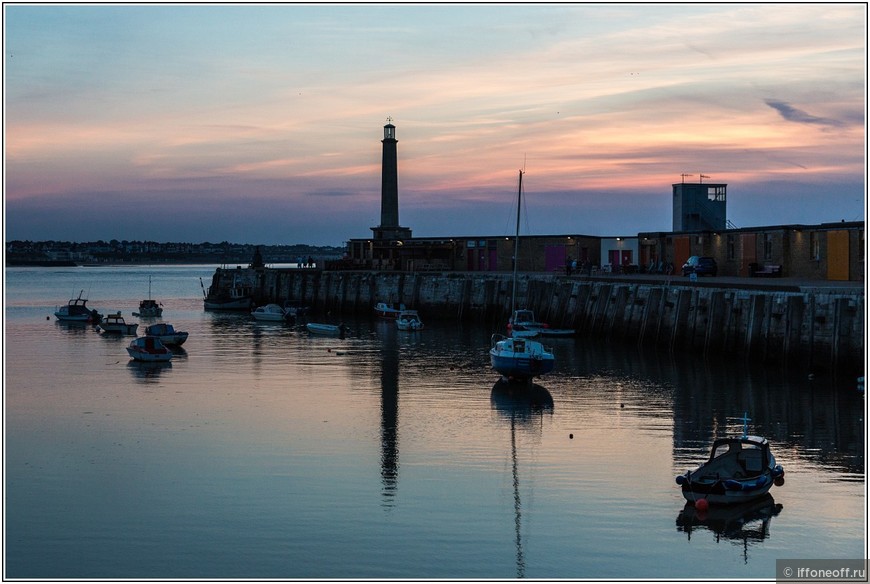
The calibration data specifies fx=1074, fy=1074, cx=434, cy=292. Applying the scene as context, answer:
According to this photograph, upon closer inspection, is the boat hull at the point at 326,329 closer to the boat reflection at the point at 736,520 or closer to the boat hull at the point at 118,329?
the boat hull at the point at 118,329

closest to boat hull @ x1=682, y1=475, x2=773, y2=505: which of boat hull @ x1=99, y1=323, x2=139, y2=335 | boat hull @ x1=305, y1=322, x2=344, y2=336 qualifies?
boat hull @ x1=305, y1=322, x2=344, y2=336

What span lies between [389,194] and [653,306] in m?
53.8

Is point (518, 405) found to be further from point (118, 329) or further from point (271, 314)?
point (271, 314)

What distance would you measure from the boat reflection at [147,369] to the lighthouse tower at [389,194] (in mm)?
56291

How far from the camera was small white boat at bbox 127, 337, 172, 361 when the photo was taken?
56750mm

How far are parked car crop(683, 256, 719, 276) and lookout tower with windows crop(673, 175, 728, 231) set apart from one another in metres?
20.5

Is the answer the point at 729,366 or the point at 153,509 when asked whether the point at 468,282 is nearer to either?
the point at 729,366

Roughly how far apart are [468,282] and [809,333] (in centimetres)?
4453

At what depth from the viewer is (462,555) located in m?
22.3

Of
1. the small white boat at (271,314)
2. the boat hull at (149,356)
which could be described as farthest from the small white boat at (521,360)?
the small white boat at (271,314)

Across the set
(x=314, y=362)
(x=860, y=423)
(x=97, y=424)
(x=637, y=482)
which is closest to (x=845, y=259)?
(x=860, y=423)

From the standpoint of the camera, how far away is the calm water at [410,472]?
→ 22.4 m

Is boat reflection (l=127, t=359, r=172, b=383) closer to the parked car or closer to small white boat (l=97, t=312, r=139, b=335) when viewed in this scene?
small white boat (l=97, t=312, r=139, b=335)

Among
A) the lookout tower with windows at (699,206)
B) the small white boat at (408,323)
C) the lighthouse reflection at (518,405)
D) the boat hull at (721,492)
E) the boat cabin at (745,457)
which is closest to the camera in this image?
the boat hull at (721,492)
